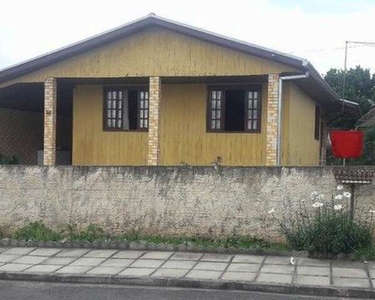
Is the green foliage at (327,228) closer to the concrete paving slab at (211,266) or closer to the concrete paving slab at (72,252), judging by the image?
the concrete paving slab at (211,266)

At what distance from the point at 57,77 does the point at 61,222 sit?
16.1 ft

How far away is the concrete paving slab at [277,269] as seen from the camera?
317 inches

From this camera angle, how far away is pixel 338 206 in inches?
354

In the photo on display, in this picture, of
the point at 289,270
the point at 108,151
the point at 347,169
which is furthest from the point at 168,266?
the point at 108,151

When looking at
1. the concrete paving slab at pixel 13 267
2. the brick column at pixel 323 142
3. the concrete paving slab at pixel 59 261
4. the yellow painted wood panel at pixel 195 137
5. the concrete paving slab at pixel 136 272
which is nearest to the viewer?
the concrete paving slab at pixel 136 272

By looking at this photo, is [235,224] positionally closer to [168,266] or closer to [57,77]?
[168,266]

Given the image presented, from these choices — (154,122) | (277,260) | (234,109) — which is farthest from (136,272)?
(234,109)

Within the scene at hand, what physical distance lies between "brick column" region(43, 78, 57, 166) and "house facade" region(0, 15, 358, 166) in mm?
26

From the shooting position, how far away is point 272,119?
12789 mm

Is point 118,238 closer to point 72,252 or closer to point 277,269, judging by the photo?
point 72,252

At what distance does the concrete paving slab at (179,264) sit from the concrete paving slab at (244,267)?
0.63 meters

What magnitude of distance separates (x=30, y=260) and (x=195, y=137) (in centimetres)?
675

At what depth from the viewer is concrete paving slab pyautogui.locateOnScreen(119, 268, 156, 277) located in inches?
315

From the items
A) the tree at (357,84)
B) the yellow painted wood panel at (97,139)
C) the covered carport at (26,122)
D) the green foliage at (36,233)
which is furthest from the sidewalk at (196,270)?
the tree at (357,84)
